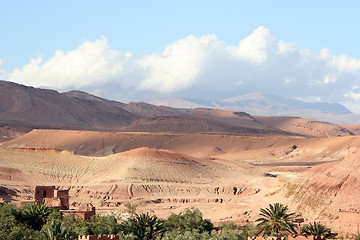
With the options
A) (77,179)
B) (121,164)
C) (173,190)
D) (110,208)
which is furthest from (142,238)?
(121,164)

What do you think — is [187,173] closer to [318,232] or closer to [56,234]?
[318,232]

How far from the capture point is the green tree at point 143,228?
35250 mm

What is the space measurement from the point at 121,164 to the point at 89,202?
70.5 ft

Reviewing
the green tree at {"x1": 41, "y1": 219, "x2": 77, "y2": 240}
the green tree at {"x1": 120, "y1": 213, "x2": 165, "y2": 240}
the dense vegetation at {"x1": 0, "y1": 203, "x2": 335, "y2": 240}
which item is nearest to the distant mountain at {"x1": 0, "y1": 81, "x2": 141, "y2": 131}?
the dense vegetation at {"x1": 0, "y1": 203, "x2": 335, "y2": 240}

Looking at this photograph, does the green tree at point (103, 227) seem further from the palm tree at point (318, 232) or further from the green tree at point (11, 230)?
the palm tree at point (318, 232)

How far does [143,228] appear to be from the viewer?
36.2 metres

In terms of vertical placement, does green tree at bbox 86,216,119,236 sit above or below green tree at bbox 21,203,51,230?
below

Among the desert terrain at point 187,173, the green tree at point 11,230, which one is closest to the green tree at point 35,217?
the green tree at point 11,230

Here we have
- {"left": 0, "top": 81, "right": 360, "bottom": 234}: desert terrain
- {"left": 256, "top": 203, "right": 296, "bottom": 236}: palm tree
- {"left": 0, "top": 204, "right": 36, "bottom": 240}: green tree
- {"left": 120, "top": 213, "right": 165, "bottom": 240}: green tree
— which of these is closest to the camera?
{"left": 0, "top": 204, "right": 36, "bottom": 240}: green tree

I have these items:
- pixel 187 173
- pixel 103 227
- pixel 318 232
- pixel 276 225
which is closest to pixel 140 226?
pixel 103 227

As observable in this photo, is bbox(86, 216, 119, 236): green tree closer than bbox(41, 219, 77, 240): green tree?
No

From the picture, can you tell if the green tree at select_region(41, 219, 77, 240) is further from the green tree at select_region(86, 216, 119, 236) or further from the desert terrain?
the desert terrain

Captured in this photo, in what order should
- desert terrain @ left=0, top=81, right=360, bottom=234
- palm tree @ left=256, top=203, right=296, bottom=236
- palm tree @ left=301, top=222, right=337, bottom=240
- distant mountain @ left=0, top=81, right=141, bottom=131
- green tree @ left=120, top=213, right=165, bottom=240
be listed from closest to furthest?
green tree @ left=120, top=213, right=165, bottom=240 < palm tree @ left=301, top=222, right=337, bottom=240 < palm tree @ left=256, top=203, right=296, bottom=236 < desert terrain @ left=0, top=81, right=360, bottom=234 < distant mountain @ left=0, top=81, right=141, bottom=131

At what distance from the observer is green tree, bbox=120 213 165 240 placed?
116 ft
